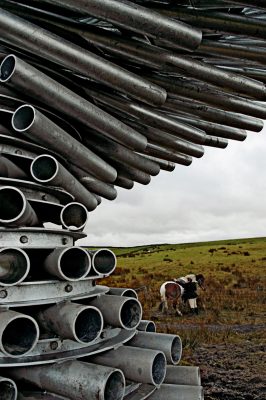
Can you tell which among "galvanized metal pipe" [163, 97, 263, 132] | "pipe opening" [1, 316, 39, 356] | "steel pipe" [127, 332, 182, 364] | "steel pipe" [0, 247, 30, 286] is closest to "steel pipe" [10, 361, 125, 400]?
"pipe opening" [1, 316, 39, 356]

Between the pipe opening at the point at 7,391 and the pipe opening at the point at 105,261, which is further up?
the pipe opening at the point at 105,261

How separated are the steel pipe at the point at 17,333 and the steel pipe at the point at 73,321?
0.21 meters

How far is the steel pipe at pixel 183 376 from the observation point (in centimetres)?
350

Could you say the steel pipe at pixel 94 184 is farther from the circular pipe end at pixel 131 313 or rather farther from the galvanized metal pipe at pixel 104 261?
the circular pipe end at pixel 131 313

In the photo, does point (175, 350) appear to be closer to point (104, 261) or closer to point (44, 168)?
point (104, 261)

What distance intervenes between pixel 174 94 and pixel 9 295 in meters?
1.80

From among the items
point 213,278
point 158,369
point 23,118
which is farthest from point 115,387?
point 213,278

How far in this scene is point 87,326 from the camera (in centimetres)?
265

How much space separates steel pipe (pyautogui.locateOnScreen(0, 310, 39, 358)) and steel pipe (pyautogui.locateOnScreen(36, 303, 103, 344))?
8.3 inches

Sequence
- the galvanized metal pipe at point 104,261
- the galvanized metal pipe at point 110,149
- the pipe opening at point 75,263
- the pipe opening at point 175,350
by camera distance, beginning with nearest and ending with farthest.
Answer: the pipe opening at point 75,263 → the galvanized metal pipe at point 104,261 → the pipe opening at point 175,350 → the galvanized metal pipe at point 110,149

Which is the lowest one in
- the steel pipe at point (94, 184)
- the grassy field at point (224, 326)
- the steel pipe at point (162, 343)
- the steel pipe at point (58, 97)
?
the grassy field at point (224, 326)

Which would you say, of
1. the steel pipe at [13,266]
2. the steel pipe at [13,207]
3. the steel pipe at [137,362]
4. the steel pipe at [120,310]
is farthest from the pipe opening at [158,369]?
the steel pipe at [13,207]

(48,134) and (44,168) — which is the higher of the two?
(48,134)

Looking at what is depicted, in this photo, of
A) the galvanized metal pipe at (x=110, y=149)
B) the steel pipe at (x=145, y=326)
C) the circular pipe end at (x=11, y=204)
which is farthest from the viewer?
the steel pipe at (x=145, y=326)
